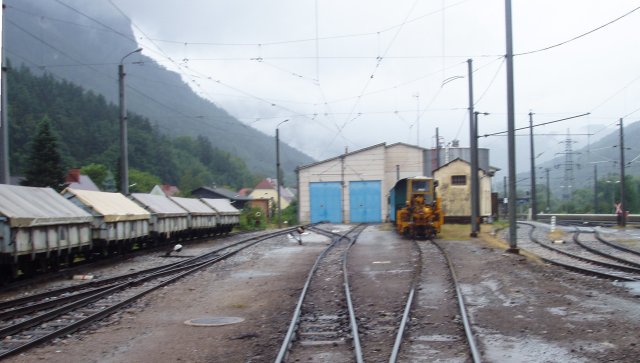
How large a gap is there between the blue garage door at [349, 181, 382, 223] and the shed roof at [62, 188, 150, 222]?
37.1 meters

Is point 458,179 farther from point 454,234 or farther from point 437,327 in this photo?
point 437,327

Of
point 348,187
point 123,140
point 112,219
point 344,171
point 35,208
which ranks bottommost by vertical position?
point 112,219

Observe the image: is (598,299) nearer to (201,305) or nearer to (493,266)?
(493,266)

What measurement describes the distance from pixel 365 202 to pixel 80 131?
55.4 metres

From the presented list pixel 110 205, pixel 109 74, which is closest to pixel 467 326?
pixel 110 205

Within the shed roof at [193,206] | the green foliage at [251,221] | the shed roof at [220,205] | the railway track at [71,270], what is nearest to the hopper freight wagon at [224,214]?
the shed roof at [220,205]

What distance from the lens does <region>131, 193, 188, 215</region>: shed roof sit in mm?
28422

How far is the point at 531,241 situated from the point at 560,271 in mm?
13119

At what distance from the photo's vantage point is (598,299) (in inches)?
450

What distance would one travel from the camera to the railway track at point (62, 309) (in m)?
8.71

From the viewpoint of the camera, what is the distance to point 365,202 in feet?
204

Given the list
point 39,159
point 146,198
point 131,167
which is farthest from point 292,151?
point 146,198

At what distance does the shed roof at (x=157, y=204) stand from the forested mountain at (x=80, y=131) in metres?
52.9

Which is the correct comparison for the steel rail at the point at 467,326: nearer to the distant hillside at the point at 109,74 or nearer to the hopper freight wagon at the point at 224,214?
the hopper freight wagon at the point at 224,214
